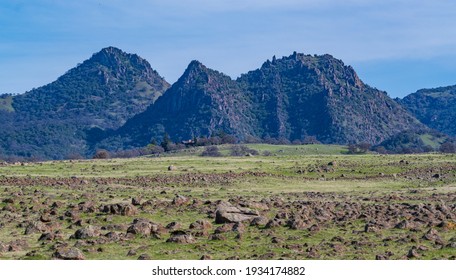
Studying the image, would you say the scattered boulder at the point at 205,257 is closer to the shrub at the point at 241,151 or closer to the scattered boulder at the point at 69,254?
the scattered boulder at the point at 69,254

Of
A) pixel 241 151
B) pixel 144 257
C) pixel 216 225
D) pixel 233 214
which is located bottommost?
pixel 144 257

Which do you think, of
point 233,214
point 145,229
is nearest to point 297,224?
point 233,214

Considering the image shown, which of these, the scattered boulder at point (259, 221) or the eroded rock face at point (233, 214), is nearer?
the scattered boulder at point (259, 221)

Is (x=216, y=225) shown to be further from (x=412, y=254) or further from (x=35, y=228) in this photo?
(x=412, y=254)

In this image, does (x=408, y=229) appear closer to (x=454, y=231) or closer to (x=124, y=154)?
(x=454, y=231)

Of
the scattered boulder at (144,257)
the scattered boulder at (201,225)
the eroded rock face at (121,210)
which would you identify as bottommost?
the scattered boulder at (144,257)

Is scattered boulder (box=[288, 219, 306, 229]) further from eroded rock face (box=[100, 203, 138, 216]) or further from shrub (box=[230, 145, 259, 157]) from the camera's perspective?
shrub (box=[230, 145, 259, 157])

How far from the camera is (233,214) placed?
2780 cm

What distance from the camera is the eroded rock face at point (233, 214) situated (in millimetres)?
27250

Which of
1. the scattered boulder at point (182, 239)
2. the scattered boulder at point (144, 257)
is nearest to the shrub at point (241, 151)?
the scattered boulder at point (182, 239)

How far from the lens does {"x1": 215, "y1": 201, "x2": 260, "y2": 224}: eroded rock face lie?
2725 cm

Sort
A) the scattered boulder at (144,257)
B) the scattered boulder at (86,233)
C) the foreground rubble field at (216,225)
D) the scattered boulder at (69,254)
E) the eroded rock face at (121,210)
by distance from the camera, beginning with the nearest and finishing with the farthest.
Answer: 1. the scattered boulder at (69,254)
2. the scattered boulder at (144,257)
3. the foreground rubble field at (216,225)
4. the scattered boulder at (86,233)
5. the eroded rock face at (121,210)

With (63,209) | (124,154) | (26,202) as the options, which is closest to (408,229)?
(63,209)

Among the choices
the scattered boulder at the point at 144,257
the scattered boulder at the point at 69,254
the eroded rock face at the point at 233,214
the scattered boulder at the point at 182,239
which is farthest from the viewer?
the eroded rock face at the point at 233,214
